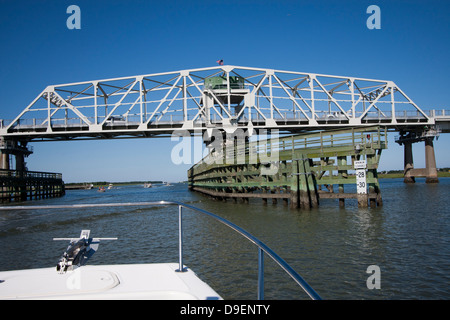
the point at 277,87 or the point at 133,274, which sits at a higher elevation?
the point at 277,87

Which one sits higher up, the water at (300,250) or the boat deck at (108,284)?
the boat deck at (108,284)

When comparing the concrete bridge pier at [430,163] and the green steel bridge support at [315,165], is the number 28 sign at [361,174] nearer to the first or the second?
the green steel bridge support at [315,165]

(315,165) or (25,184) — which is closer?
(315,165)

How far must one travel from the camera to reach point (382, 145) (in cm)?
1602

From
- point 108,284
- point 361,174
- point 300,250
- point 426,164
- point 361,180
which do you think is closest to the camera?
point 108,284
